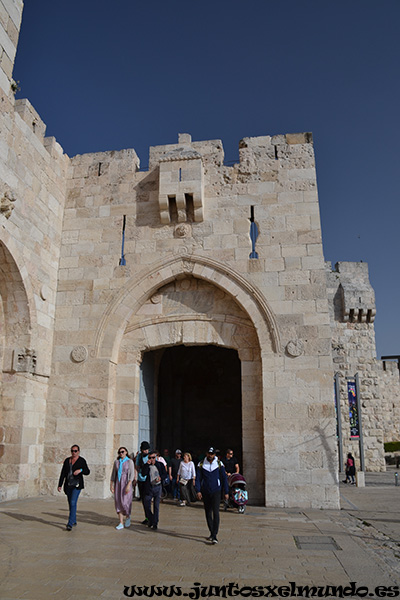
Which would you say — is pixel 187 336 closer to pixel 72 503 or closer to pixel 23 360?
pixel 23 360

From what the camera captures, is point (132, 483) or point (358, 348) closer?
point (132, 483)

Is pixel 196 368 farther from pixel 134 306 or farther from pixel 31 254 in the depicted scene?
pixel 31 254

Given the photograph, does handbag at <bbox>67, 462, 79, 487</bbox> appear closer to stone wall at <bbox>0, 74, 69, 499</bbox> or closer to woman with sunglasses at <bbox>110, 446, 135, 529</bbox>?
woman with sunglasses at <bbox>110, 446, 135, 529</bbox>

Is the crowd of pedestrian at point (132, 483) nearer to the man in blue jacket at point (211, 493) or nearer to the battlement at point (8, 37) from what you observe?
the man in blue jacket at point (211, 493)

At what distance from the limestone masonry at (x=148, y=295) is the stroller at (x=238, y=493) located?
63 cm

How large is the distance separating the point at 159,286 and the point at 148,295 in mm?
289

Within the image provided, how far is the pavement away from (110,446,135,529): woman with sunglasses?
215mm

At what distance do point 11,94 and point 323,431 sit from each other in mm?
8022

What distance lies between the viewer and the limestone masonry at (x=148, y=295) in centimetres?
827

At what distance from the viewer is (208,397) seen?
16.5 metres

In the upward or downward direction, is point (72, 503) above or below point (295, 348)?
below

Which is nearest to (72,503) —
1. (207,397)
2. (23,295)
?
(23,295)

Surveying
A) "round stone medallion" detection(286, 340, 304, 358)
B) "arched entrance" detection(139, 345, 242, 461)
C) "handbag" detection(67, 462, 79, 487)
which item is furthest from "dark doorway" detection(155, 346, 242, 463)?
"handbag" detection(67, 462, 79, 487)

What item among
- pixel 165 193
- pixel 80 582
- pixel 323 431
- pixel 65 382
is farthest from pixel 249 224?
pixel 80 582
